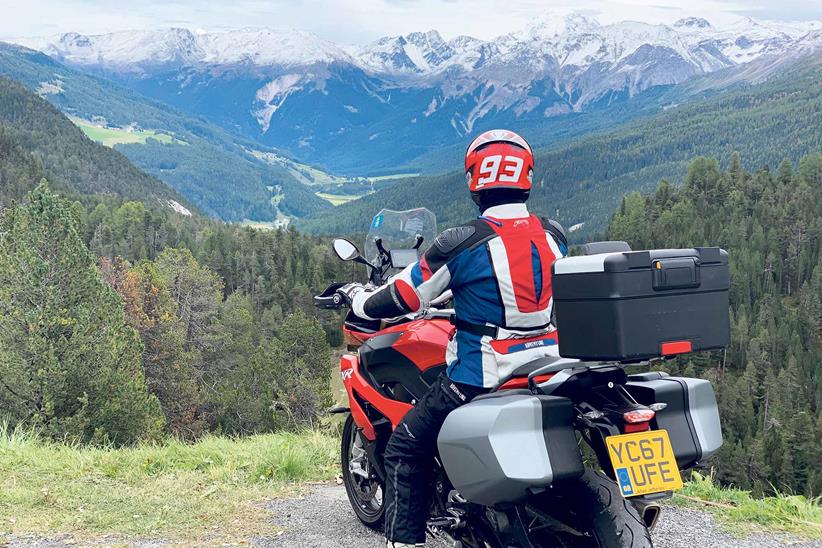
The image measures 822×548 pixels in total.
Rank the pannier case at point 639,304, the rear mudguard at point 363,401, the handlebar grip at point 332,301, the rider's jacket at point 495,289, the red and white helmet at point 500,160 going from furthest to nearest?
the handlebar grip at point 332,301, the rear mudguard at point 363,401, the red and white helmet at point 500,160, the rider's jacket at point 495,289, the pannier case at point 639,304

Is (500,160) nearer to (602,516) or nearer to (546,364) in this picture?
(546,364)

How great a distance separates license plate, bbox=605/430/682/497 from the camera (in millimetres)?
3676

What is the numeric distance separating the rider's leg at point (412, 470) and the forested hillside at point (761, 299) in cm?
4296

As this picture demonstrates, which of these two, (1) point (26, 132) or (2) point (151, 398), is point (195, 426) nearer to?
(2) point (151, 398)

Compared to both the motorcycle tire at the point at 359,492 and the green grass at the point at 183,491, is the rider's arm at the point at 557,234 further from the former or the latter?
the green grass at the point at 183,491

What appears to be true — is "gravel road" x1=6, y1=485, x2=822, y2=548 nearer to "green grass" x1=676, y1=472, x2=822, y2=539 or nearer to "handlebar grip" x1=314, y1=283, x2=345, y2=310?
"green grass" x1=676, y1=472, x2=822, y2=539

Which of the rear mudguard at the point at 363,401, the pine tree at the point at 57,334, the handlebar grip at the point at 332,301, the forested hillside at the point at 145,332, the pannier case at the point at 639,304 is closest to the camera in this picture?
the pannier case at the point at 639,304

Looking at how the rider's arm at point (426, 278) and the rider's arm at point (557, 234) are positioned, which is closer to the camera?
the rider's arm at point (426, 278)

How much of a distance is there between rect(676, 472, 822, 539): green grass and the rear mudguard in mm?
2756

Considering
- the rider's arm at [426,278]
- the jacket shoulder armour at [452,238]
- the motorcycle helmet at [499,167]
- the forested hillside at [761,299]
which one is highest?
the motorcycle helmet at [499,167]

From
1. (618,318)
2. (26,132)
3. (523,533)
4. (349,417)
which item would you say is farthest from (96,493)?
(26,132)

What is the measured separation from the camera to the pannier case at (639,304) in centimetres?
362

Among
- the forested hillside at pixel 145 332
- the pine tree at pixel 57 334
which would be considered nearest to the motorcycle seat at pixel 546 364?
the forested hillside at pixel 145 332

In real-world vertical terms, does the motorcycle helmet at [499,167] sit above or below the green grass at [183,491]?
above
